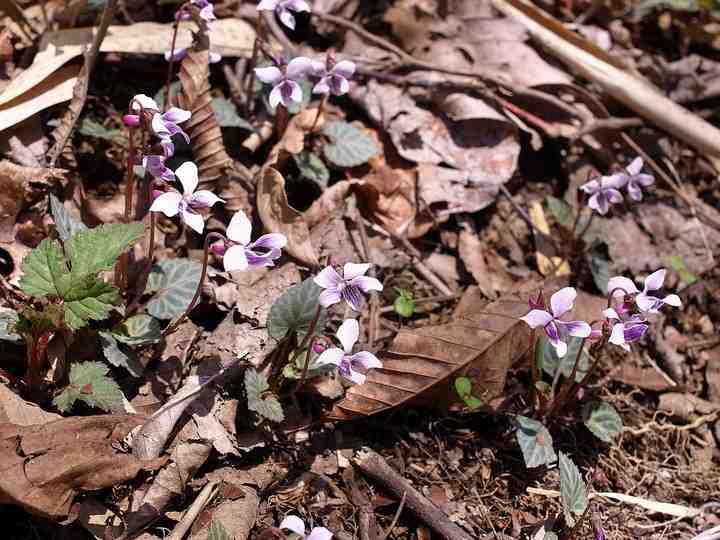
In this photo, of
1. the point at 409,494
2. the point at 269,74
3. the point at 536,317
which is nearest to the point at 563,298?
the point at 536,317

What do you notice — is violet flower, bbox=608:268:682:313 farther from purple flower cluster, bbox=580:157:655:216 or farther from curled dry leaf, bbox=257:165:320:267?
curled dry leaf, bbox=257:165:320:267

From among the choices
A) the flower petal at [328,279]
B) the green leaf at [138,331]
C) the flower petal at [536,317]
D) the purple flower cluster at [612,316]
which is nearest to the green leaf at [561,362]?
the purple flower cluster at [612,316]

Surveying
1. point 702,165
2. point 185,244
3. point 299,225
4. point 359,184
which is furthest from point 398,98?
point 702,165

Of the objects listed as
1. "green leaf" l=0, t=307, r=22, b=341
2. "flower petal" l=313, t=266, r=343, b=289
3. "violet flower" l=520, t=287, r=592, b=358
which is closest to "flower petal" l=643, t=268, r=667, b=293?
"violet flower" l=520, t=287, r=592, b=358

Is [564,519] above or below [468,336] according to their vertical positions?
below

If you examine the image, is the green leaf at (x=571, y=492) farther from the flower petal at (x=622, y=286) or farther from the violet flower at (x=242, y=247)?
the violet flower at (x=242, y=247)

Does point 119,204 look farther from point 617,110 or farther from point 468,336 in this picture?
point 617,110
